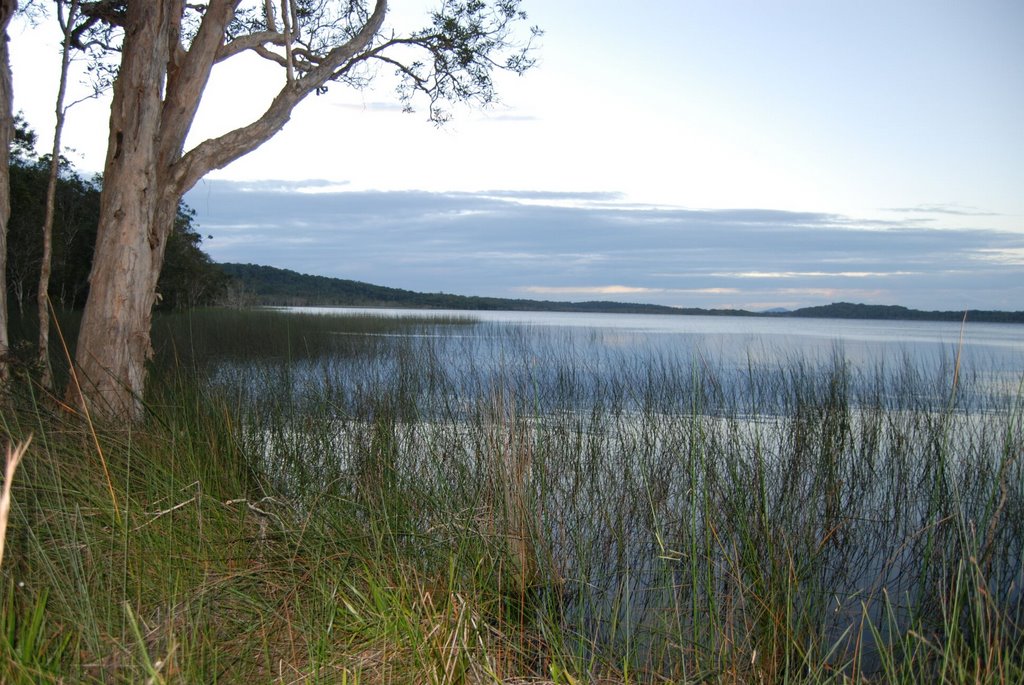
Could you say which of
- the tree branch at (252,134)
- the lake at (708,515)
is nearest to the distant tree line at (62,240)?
the tree branch at (252,134)

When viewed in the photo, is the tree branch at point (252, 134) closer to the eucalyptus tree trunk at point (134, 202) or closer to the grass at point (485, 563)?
the eucalyptus tree trunk at point (134, 202)

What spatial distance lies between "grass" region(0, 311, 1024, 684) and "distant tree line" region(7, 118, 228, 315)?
9.03m

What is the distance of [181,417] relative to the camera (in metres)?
4.91

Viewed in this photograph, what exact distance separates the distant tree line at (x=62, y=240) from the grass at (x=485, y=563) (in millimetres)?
9027

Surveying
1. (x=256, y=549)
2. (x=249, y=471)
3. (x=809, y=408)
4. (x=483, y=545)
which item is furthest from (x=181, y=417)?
(x=809, y=408)

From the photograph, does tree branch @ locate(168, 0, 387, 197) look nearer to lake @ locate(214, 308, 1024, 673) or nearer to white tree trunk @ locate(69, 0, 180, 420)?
white tree trunk @ locate(69, 0, 180, 420)

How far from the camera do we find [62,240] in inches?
728

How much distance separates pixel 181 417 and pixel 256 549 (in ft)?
7.30

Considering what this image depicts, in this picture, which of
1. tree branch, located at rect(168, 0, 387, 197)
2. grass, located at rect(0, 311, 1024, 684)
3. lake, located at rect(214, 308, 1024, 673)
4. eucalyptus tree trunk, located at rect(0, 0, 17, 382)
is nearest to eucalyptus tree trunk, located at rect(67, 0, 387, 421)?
tree branch, located at rect(168, 0, 387, 197)

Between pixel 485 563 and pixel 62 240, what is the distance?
18.9 meters

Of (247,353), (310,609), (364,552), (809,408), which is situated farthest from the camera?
(247,353)

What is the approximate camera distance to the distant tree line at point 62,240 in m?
15.6

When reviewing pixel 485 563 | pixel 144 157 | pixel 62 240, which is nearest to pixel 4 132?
pixel 144 157

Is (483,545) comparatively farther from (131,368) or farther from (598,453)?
(131,368)
